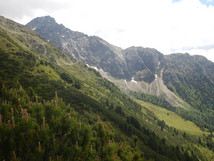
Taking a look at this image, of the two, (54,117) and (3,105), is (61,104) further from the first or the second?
(3,105)

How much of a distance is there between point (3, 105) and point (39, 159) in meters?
4.62

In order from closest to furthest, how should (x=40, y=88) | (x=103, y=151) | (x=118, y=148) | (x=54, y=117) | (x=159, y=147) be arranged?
(x=54, y=117) → (x=103, y=151) → (x=118, y=148) → (x=159, y=147) → (x=40, y=88)

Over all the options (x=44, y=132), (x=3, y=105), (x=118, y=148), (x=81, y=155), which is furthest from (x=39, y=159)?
(x=118, y=148)

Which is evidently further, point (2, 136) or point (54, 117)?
point (54, 117)

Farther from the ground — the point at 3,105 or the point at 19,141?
the point at 3,105

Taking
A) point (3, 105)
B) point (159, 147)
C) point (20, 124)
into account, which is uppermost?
point (3, 105)

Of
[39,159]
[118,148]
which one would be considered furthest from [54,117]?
[118,148]

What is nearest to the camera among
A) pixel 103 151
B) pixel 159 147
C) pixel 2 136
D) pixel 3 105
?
pixel 2 136

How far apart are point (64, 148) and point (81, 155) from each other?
148 centimetres

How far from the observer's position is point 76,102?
502ft

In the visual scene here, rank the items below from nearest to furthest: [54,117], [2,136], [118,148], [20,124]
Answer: [2,136], [20,124], [54,117], [118,148]

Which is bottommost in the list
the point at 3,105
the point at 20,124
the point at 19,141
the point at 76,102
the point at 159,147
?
the point at 159,147

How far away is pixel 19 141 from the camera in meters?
8.48

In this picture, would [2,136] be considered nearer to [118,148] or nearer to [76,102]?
[118,148]
